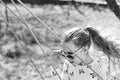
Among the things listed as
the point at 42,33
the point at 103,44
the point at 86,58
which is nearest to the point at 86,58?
the point at 86,58

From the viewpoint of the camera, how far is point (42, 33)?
3.54 metres

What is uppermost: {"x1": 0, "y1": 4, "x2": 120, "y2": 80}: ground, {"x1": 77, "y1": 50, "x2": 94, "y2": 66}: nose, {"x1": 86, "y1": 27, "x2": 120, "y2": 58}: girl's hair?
{"x1": 86, "y1": 27, "x2": 120, "y2": 58}: girl's hair

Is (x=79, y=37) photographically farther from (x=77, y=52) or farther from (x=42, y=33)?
(x=42, y=33)

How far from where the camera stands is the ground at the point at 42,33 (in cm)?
280

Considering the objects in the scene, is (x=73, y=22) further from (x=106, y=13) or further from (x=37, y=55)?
(x=37, y=55)

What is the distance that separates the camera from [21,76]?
2.80 metres

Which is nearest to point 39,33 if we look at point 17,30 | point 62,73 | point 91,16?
point 17,30

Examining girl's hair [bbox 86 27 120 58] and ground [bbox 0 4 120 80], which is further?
ground [bbox 0 4 120 80]

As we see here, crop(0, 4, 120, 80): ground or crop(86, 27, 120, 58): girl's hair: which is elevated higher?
crop(86, 27, 120, 58): girl's hair

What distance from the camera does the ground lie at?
280 centimetres

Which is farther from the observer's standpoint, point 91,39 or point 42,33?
point 42,33

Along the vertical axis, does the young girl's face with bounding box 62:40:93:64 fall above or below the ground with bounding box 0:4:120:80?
above

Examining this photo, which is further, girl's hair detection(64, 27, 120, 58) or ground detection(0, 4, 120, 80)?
ground detection(0, 4, 120, 80)

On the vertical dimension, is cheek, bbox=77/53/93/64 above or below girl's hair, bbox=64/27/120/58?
below
